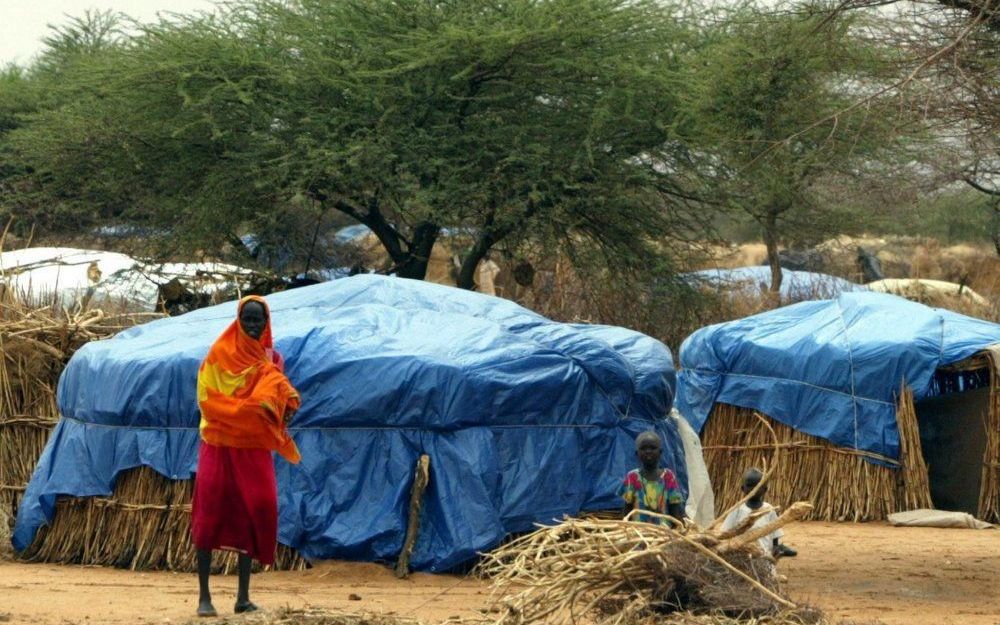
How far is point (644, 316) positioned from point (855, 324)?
15.7 feet

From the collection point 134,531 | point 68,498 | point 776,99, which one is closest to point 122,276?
point 68,498

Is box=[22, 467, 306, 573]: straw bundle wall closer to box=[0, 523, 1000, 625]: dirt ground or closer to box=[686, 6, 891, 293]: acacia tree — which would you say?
box=[0, 523, 1000, 625]: dirt ground

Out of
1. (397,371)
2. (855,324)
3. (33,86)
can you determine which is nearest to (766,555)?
(397,371)

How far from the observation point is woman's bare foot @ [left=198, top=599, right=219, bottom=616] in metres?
7.05

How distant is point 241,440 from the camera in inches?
287

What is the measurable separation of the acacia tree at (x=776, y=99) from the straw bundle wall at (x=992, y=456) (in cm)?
210

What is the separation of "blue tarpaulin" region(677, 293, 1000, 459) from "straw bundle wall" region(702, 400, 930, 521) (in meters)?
0.14

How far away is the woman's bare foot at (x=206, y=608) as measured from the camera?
7.05 metres

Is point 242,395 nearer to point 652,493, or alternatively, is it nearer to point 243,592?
point 243,592

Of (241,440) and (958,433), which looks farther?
(958,433)

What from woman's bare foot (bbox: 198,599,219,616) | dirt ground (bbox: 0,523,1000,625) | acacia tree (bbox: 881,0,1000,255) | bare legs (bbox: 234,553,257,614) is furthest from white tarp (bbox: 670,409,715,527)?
woman's bare foot (bbox: 198,599,219,616)

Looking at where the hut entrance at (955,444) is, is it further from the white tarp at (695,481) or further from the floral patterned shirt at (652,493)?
the floral patterned shirt at (652,493)

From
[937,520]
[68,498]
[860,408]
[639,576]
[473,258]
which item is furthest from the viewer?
[473,258]

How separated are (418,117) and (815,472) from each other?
6526 mm
